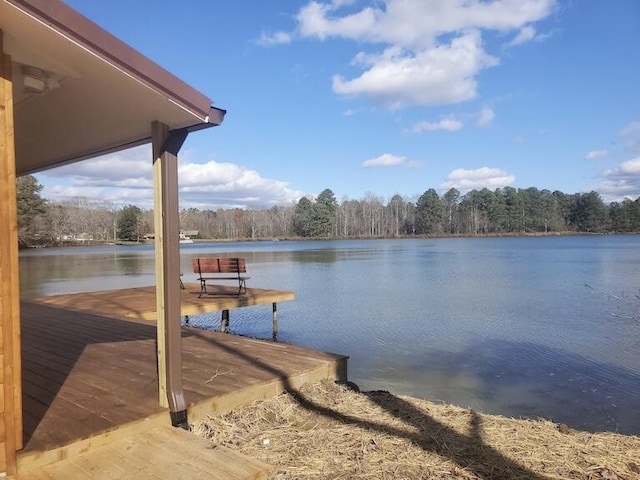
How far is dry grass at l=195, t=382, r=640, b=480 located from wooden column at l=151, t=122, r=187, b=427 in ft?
1.02

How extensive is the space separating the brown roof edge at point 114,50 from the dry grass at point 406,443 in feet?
7.02

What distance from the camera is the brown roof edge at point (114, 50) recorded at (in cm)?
220

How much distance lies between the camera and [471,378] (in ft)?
22.1

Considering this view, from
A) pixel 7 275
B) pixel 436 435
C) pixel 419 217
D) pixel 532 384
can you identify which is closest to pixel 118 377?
pixel 7 275

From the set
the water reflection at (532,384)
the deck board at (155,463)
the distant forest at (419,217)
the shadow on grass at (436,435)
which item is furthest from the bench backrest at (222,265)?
the distant forest at (419,217)

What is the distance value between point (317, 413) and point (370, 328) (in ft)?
21.1

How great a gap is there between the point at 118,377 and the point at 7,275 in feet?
6.00

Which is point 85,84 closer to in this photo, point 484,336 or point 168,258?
point 168,258

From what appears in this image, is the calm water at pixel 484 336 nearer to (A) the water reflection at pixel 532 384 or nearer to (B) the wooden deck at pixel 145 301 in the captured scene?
(A) the water reflection at pixel 532 384

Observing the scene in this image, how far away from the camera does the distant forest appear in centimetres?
7469

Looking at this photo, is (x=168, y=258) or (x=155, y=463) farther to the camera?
(x=168, y=258)

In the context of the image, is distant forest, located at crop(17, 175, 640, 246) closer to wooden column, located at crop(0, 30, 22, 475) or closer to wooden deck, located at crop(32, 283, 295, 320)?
wooden deck, located at crop(32, 283, 295, 320)

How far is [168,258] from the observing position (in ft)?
10.2

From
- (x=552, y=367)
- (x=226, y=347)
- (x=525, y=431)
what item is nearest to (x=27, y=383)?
(x=226, y=347)
